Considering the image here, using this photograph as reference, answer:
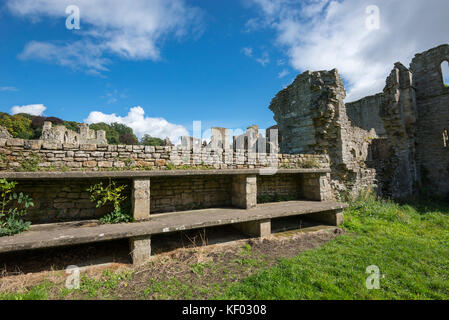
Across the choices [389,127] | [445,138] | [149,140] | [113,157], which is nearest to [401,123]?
[389,127]

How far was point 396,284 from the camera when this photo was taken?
3492 millimetres

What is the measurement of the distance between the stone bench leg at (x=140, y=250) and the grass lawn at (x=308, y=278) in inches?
11.4

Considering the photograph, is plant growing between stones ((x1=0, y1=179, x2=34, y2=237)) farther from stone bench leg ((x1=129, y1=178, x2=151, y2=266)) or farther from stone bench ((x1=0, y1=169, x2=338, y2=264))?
stone bench leg ((x1=129, y1=178, x2=151, y2=266))

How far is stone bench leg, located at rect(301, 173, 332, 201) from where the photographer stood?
7270 millimetres

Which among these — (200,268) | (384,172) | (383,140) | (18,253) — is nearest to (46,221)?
(18,253)

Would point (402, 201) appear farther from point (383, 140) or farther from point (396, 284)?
point (396, 284)

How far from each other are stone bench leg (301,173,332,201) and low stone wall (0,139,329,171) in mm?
2508

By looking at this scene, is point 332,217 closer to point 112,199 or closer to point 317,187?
point 317,187

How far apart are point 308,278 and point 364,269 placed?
1300 mm

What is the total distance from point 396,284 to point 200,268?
363 centimetres

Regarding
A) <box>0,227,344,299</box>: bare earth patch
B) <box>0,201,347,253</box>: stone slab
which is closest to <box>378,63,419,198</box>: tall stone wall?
<box>0,201,347,253</box>: stone slab

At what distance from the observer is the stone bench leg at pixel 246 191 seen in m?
5.89

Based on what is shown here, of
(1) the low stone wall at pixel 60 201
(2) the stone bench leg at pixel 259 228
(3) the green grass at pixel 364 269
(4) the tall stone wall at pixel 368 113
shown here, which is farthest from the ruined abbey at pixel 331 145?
(4) the tall stone wall at pixel 368 113
